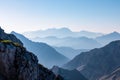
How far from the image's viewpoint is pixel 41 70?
404ft

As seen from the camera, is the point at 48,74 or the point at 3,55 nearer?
the point at 3,55

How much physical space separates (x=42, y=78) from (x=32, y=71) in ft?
50.2

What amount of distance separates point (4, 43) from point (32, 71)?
15.1m

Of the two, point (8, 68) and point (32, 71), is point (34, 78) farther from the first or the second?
point (8, 68)

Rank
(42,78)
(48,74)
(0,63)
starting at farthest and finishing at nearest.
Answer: (48,74), (42,78), (0,63)

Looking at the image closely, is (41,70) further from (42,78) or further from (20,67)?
(20,67)

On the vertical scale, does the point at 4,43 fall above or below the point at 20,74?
above

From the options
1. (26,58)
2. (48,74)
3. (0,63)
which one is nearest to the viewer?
(0,63)

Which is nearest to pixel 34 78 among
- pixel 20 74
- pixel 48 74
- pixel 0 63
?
pixel 20 74

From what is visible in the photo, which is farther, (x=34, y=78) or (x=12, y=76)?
(x=34, y=78)

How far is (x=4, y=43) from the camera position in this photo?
95.3 m

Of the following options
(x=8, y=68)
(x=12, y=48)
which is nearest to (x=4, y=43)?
(x=12, y=48)

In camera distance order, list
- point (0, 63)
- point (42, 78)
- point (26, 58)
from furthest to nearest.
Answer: point (42, 78) → point (26, 58) → point (0, 63)

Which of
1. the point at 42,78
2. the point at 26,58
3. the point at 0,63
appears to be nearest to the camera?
the point at 0,63
